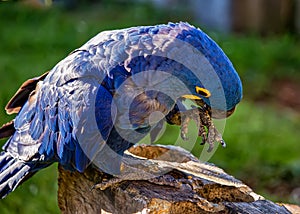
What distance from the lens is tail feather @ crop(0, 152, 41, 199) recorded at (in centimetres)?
231

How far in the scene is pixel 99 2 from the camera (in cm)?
883

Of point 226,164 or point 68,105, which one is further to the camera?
point 226,164

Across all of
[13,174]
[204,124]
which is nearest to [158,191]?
[204,124]

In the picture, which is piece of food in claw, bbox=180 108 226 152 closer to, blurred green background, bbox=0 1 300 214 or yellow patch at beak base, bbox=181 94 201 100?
yellow patch at beak base, bbox=181 94 201 100

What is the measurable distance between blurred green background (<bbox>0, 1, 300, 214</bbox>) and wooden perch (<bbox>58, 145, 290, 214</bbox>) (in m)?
0.99

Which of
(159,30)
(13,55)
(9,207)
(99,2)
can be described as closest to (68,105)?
(159,30)

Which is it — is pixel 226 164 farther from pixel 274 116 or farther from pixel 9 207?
pixel 9 207

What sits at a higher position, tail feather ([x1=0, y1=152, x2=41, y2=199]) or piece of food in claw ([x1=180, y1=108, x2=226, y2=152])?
piece of food in claw ([x1=180, y1=108, x2=226, y2=152])

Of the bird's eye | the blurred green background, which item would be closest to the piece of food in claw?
the bird's eye

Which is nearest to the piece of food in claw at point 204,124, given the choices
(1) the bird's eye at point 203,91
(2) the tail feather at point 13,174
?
(1) the bird's eye at point 203,91

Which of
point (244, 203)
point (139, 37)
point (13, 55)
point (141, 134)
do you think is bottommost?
point (13, 55)

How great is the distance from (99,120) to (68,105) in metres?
0.14

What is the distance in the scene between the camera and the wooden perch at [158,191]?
2.08m

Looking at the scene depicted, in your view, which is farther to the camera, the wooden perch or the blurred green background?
the blurred green background
